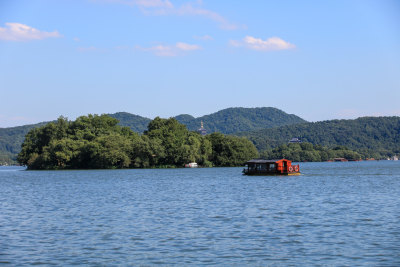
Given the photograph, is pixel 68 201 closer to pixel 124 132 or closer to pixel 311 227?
pixel 311 227

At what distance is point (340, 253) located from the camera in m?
21.5

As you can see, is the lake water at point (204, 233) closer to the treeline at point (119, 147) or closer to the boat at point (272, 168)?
the boat at point (272, 168)

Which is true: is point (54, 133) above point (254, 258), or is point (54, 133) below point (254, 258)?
above

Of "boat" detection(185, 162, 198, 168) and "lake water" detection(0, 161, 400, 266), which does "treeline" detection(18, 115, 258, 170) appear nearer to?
"boat" detection(185, 162, 198, 168)

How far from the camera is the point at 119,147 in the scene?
131 metres

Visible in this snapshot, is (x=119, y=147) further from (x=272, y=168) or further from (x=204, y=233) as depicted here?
(x=204, y=233)

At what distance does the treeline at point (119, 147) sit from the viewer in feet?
432

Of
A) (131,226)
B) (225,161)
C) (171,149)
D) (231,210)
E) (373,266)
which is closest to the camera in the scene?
(373,266)

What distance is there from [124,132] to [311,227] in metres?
129

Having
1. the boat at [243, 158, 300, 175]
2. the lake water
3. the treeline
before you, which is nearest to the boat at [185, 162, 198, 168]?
the treeline

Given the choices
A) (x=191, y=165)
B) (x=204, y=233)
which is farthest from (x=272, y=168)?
(x=204, y=233)

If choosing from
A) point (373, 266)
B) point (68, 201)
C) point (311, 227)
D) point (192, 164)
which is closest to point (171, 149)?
point (192, 164)

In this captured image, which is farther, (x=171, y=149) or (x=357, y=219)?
(x=171, y=149)

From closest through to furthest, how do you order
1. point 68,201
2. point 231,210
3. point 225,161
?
point 231,210
point 68,201
point 225,161
